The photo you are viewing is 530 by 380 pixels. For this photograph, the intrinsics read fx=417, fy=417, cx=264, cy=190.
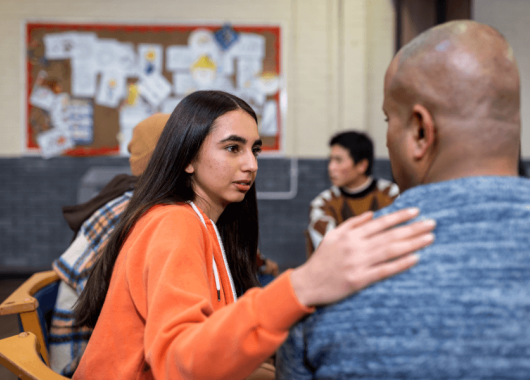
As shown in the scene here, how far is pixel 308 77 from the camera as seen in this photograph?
4254 millimetres

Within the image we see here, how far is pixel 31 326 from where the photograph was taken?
1.13 metres

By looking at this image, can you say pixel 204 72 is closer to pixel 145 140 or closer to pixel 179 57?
pixel 179 57

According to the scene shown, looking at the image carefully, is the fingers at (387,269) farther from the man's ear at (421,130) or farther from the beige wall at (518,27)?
the beige wall at (518,27)

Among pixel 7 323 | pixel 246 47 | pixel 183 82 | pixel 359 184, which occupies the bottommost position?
pixel 7 323

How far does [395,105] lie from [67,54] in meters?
4.30

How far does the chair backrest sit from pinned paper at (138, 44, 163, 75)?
3.14 m

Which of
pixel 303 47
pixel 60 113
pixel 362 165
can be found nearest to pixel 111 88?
pixel 60 113

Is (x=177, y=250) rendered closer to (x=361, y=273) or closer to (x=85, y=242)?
(x=361, y=273)

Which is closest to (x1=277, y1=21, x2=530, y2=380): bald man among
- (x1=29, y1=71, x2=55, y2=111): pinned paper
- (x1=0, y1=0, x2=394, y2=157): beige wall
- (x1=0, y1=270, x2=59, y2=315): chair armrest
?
(x1=0, y1=270, x2=59, y2=315): chair armrest

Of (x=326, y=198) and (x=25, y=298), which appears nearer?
(x=25, y=298)

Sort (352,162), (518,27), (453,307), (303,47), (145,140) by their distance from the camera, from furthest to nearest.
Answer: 1. (303,47)
2. (518,27)
3. (352,162)
4. (145,140)
5. (453,307)

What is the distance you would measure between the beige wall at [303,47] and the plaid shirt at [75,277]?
3.01m

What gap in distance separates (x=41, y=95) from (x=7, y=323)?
2.25 metres

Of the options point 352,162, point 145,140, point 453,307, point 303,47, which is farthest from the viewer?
point 303,47
